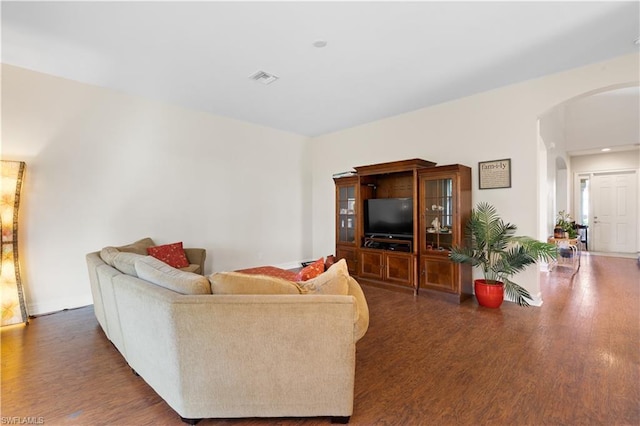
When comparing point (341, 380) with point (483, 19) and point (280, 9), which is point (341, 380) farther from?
point (483, 19)

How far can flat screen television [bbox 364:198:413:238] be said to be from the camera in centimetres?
481

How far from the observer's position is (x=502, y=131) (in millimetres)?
4141

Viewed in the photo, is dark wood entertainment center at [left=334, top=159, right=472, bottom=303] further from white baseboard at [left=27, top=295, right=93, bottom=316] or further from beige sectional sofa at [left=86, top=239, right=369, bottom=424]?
white baseboard at [left=27, top=295, right=93, bottom=316]

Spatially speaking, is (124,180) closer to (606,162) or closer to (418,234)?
(418,234)

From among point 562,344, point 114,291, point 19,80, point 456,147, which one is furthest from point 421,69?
point 19,80

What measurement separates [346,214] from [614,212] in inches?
312

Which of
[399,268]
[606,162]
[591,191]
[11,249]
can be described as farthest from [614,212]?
[11,249]

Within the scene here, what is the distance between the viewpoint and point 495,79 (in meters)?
3.90

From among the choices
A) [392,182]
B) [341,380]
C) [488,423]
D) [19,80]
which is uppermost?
[19,80]

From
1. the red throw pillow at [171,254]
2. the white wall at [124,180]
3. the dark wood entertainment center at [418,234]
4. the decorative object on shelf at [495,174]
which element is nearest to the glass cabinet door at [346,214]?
the dark wood entertainment center at [418,234]

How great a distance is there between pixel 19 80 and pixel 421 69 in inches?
184

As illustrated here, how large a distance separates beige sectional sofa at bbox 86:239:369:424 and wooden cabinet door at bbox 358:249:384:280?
330 centimetres

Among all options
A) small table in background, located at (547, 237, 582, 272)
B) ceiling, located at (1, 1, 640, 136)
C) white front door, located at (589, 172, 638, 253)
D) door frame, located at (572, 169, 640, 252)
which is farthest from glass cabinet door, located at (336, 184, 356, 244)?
white front door, located at (589, 172, 638, 253)

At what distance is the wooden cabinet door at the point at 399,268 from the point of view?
180 inches
